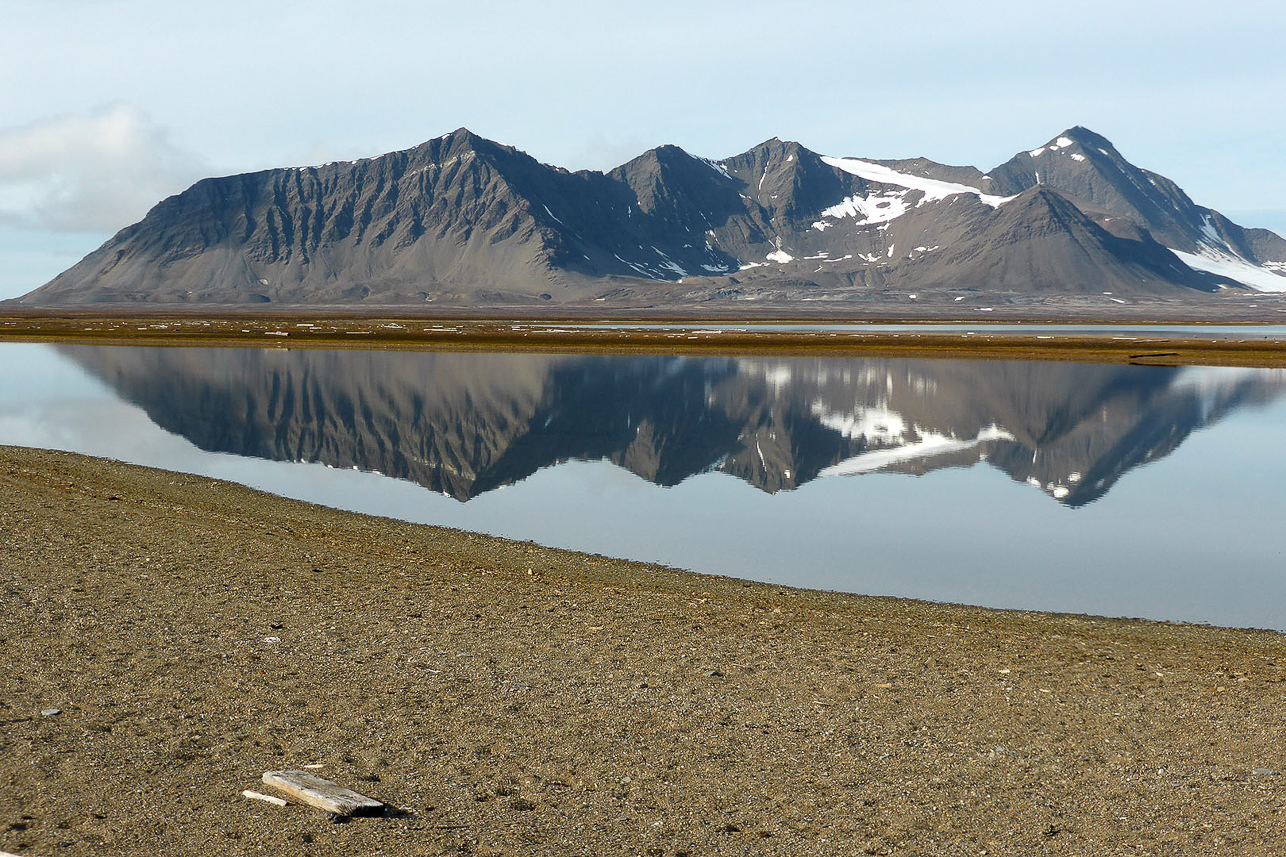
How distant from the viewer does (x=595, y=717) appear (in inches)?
438

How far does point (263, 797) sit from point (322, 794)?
1.65ft

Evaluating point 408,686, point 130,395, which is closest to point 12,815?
point 408,686

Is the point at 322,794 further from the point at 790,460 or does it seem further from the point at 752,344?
the point at 752,344

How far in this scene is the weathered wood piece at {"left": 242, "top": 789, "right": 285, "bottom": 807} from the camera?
8.70 metres

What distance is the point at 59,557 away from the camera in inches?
675

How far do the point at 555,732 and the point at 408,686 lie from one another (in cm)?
209

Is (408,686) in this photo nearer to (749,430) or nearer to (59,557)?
(59,557)

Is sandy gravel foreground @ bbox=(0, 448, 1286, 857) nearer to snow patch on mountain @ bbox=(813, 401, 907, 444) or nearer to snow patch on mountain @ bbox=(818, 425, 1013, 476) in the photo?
snow patch on mountain @ bbox=(818, 425, 1013, 476)

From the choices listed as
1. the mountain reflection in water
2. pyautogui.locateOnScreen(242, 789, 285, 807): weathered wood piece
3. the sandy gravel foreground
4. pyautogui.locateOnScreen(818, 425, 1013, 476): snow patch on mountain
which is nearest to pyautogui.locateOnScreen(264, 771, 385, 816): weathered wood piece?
pyautogui.locateOnScreen(242, 789, 285, 807): weathered wood piece

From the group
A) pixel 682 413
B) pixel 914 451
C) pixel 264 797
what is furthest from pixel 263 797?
pixel 682 413

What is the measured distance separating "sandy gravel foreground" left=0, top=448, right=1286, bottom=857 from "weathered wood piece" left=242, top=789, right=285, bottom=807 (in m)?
0.11

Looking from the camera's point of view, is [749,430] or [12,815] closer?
[12,815]

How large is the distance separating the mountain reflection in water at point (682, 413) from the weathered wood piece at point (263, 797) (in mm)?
21626

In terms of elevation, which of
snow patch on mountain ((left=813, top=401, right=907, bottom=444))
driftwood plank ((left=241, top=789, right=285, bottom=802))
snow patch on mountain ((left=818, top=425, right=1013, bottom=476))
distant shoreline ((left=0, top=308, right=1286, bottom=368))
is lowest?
snow patch on mountain ((left=818, top=425, right=1013, bottom=476))
